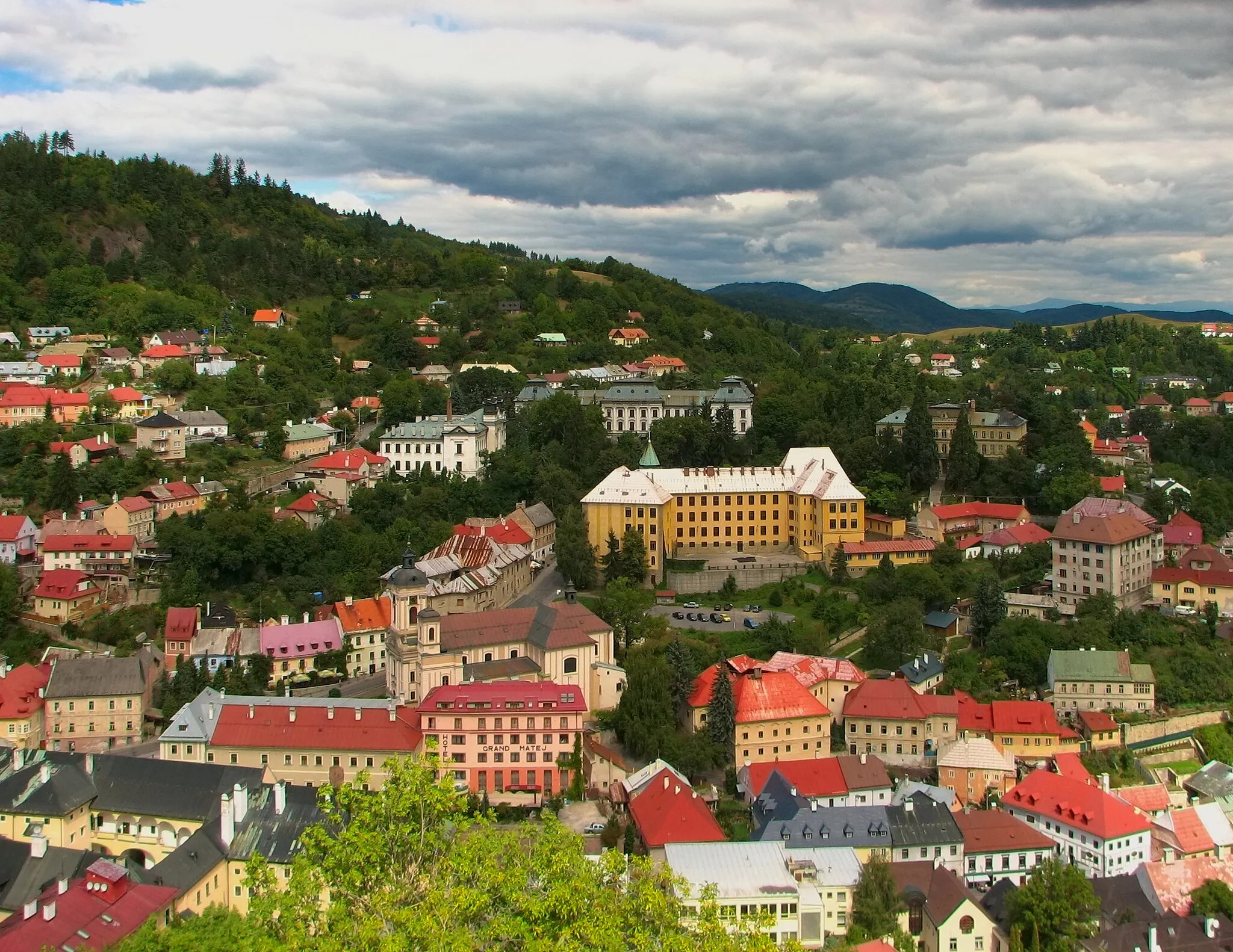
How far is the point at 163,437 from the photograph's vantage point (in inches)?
2872

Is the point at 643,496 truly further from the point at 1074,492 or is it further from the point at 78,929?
the point at 78,929

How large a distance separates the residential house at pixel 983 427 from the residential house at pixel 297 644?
125 feet

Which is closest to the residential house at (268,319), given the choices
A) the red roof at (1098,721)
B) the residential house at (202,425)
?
the residential house at (202,425)

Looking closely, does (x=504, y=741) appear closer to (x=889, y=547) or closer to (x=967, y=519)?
(x=889, y=547)

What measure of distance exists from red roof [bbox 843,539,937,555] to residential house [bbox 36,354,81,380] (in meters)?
57.8

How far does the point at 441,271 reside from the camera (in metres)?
123

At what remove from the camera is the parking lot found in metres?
57.3

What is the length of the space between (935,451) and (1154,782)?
2741 centimetres

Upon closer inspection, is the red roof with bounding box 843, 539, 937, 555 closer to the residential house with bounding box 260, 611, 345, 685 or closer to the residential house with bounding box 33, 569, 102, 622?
the residential house with bounding box 260, 611, 345, 685

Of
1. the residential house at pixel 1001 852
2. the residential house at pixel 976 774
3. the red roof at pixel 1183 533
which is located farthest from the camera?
the red roof at pixel 1183 533

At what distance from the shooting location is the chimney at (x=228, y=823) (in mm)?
37625

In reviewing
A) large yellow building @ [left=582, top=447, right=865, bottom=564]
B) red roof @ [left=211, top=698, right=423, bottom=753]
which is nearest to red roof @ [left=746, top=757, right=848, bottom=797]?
red roof @ [left=211, top=698, right=423, bottom=753]

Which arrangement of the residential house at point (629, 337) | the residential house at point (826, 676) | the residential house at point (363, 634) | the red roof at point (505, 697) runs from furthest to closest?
the residential house at point (629, 337) < the residential house at point (363, 634) < the residential house at point (826, 676) < the red roof at point (505, 697)

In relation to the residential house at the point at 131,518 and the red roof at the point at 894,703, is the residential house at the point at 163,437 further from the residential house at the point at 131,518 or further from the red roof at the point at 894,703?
the red roof at the point at 894,703
